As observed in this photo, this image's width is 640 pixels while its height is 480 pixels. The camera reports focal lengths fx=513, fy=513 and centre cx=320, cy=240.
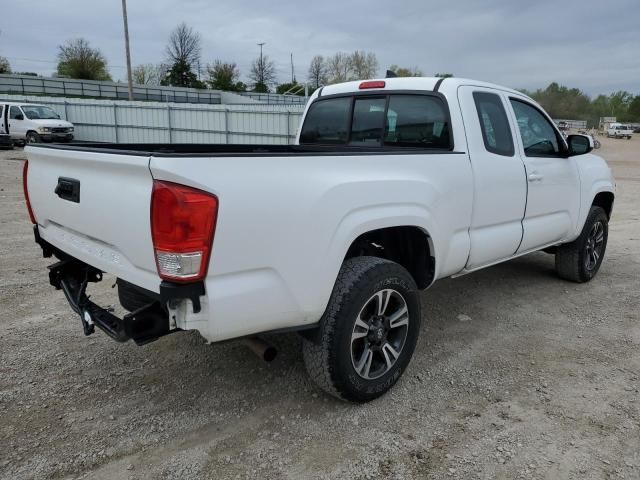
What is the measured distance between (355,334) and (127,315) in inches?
47.6

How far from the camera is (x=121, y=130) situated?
2306 cm

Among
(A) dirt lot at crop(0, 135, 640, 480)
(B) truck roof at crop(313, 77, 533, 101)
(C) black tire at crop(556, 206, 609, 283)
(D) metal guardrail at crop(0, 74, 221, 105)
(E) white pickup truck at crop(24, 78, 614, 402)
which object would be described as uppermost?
(D) metal guardrail at crop(0, 74, 221, 105)

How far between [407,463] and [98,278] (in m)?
2.16

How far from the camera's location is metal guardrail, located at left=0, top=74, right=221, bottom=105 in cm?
4309

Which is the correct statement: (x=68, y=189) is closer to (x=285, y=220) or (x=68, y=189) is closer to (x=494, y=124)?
(x=285, y=220)

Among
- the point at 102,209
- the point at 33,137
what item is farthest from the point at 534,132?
the point at 33,137

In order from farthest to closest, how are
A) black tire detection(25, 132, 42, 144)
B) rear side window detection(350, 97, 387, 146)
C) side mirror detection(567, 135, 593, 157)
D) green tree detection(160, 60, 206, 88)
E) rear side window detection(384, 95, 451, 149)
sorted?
1. green tree detection(160, 60, 206, 88)
2. black tire detection(25, 132, 42, 144)
3. side mirror detection(567, 135, 593, 157)
4. rear side window detection(350, 97, 387, 146)
5. rear side window detection(384, 95, 451, 149)

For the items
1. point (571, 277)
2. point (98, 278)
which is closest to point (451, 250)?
point (98, 278)

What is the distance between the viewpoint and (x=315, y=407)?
304 centimetres

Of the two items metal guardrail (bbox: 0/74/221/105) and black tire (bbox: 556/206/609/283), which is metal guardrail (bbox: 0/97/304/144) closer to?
black tire (bbox: 556/206/609/283)

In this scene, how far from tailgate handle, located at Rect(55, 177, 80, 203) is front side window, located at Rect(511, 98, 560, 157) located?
11.1 feet

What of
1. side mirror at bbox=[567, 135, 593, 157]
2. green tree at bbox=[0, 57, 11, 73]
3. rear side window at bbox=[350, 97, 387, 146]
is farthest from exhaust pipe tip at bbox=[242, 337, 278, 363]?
green tree at bbox=[0, 57, 11, 73]

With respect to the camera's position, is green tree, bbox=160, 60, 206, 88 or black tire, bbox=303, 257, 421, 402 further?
green tree, bbox=160, 60, 206, 88

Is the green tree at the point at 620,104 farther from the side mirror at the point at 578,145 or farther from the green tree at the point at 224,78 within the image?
the side mirror at the point at 578,145
